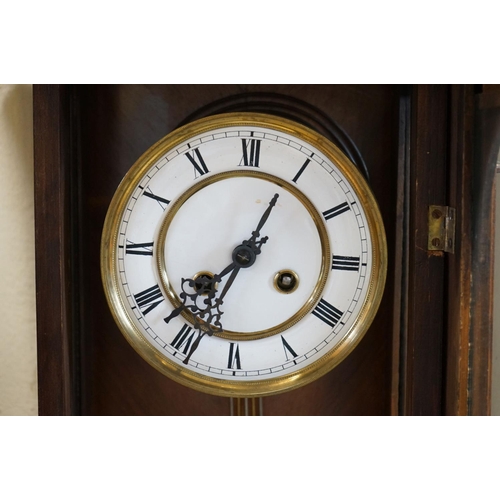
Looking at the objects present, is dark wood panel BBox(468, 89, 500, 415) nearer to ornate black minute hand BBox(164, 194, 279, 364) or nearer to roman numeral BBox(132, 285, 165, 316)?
ornate black minute hand BBox(164, 194, 279, 364)

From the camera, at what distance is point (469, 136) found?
38.7 inches

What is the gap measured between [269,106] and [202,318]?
0.37 metres

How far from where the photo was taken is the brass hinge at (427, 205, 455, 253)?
3.29ft

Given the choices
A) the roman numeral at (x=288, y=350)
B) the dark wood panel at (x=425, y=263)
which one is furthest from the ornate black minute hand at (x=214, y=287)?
the dark wood panel at (x=425, y=263)

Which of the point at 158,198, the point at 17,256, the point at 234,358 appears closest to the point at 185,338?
the point at 234,358

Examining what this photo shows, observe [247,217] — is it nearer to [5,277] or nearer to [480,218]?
[480,218]

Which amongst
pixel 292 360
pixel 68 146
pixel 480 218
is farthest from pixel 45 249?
pixel 480 218

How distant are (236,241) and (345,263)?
0.17 m

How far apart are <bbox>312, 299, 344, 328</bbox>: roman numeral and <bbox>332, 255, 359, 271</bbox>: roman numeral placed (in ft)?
0.19

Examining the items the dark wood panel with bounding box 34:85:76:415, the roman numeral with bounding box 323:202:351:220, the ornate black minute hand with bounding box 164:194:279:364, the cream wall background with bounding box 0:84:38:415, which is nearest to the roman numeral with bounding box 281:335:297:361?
the ornate black minute hand with bounding box 164:194:279:364

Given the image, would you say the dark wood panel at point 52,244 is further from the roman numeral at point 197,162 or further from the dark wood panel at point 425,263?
the dark wood panel at point 425,263

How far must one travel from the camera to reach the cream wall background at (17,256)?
1.15 m

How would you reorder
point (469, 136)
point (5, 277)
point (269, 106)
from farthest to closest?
point (5, 277) < point (269, 106) < point (469, 136)

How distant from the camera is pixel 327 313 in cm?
103
